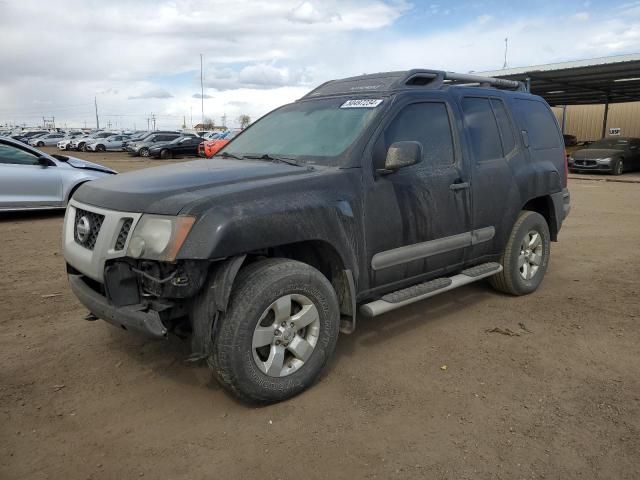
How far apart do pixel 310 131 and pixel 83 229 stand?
70.2 inches

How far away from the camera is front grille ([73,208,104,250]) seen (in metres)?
3.13

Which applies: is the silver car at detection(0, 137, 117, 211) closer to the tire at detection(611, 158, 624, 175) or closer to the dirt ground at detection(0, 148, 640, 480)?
the dirt ground at detection(0, 148, 640, 480)

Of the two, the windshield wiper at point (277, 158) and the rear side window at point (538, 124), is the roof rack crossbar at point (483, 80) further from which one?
the windshield wiper at point (277, 158)

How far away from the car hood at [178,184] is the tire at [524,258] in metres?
2.40

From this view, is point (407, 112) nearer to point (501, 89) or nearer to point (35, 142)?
point (501, 89)

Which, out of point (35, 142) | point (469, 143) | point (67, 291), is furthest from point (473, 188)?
point (35, 142)

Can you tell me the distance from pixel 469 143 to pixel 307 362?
2.34 m

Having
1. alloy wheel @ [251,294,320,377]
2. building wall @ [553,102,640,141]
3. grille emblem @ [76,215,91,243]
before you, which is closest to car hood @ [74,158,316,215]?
grille emblem @ [76,215,91,243]

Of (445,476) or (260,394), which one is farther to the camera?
(260,394)

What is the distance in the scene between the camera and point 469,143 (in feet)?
14.4

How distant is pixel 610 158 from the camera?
1878 cm

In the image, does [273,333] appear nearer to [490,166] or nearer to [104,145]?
[490,166]

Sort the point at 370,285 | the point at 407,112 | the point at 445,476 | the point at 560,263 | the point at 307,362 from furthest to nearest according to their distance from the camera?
the point at 560,263 < the point at 407,112 < the point at 370,285 < the point at 307,362 < the point at 445,476

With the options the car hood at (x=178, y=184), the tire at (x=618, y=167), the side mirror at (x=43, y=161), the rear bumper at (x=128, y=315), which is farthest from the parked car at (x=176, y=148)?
the rear bumper at (x=128, y=315)
